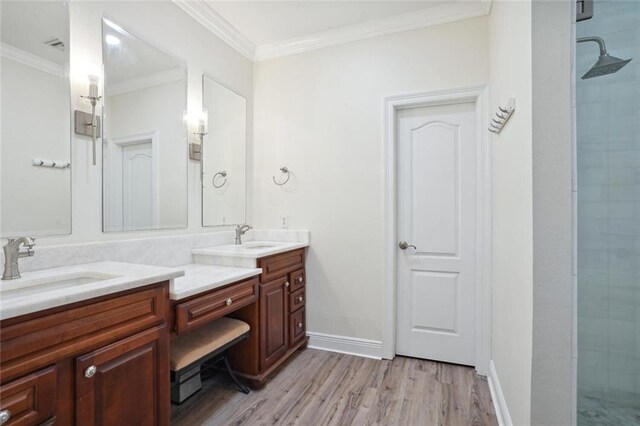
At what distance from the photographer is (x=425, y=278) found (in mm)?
2547

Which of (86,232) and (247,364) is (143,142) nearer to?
(86,232)

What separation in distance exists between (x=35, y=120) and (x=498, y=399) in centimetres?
291

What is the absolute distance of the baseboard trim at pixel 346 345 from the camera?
257cm

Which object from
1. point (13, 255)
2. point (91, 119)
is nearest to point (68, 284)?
point (13, 255)

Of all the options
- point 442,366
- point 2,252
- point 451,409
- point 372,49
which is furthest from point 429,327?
point 2,252

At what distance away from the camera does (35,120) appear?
1470mm

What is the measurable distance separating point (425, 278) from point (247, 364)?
1507 mm

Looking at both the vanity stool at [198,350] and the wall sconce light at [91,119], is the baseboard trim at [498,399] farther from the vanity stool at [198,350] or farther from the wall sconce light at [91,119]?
the wall sconce light at [91,119]

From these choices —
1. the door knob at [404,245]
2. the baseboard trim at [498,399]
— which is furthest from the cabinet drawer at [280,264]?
the baseboard trim at [498,399]

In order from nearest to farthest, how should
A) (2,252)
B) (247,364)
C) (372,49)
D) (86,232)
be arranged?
(2,252) < (86,232) < (247,364) < (372,49)

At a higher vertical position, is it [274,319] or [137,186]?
[137,186]

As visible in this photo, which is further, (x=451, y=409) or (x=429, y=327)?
(x=429, y=327)

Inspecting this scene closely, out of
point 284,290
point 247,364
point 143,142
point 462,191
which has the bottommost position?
point 247,364

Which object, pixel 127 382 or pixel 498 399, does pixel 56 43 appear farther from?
pixel 498 399
